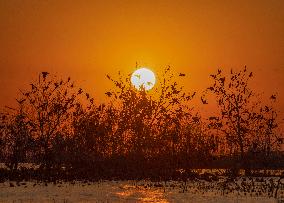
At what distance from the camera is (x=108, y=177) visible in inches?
1575

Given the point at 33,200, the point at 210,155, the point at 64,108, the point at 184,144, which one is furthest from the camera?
the point at 184,144

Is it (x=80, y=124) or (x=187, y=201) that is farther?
(x=80, y=124)

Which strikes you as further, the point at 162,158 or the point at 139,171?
the point at 162,158

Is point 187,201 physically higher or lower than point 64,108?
lower

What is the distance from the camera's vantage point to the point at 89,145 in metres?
50.3

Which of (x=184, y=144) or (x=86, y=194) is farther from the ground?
(x=184, y=144)

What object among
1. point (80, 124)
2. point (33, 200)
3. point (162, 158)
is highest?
point (80, 124)

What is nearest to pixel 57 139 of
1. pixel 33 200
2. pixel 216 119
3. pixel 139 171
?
pixel 139 171

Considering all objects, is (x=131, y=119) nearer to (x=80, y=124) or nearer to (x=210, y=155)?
(x=80, y=124)

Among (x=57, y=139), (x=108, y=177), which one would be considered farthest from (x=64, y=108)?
(x=108, y=177)

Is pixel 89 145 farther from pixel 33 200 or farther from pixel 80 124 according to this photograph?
pixel 33 200

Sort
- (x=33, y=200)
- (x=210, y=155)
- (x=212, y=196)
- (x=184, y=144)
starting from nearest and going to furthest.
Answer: (x=33, y=200) < (x=212, y=196) < (x=210, y=155) < (x=184, y=144)

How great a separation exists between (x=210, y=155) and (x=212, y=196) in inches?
1145

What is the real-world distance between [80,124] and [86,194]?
25928mm
